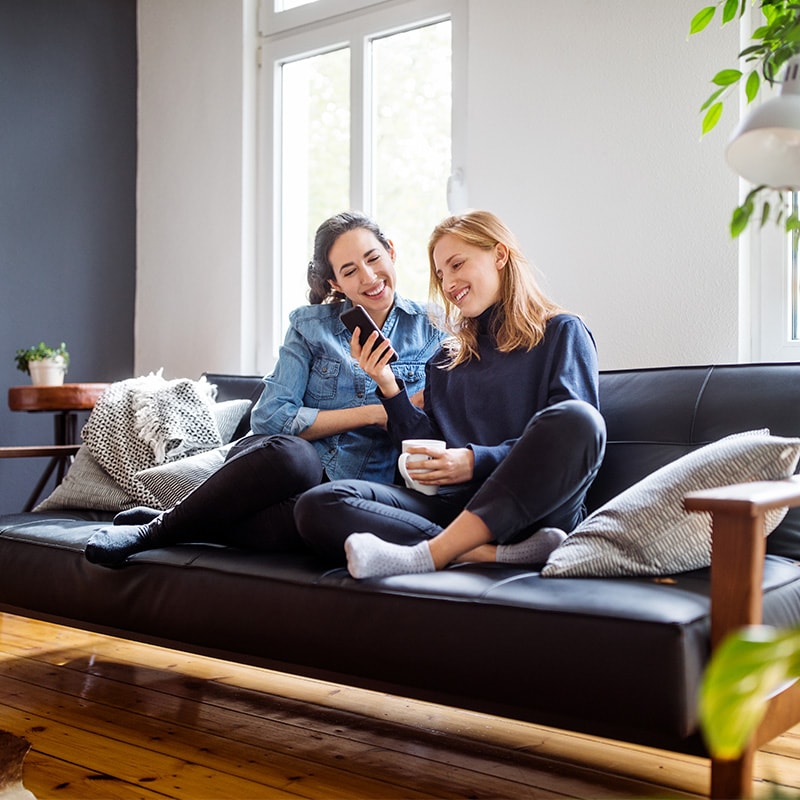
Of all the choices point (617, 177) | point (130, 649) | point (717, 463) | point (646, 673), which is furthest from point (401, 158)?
point (646, 673)

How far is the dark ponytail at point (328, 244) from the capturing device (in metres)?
2.56

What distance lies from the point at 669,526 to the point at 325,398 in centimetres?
112

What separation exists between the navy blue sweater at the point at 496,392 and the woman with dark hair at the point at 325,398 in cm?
16

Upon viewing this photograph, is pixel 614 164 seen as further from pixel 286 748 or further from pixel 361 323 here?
pixel 286 748

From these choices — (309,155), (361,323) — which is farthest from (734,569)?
(309,155)

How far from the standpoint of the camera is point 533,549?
1837mm

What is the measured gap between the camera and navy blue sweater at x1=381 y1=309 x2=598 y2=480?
2.06 m

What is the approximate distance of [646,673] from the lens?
137 cm

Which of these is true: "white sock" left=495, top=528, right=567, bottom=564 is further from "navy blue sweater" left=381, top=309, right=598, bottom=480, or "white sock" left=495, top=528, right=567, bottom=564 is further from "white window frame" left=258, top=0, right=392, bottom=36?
"white window frame" left=258, top=0, right=392, bottom=36

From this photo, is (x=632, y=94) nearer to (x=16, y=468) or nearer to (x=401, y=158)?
(x=401, y=158)

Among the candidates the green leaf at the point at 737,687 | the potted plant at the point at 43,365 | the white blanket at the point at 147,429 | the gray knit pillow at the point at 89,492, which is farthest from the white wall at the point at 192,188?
the green leaf at the point at 737,687

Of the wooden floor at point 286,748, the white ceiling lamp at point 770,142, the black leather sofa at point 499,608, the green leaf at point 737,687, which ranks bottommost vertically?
the wooden floor at point 286,748

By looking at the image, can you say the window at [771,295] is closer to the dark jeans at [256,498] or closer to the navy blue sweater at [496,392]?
the navy blue sweater at [496,392]

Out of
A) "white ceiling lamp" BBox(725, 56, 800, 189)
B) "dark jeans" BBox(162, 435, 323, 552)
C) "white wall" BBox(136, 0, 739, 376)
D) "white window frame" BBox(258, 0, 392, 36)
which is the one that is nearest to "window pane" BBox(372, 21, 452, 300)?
"white window frame" BBox(258, 0, 392, 36)
